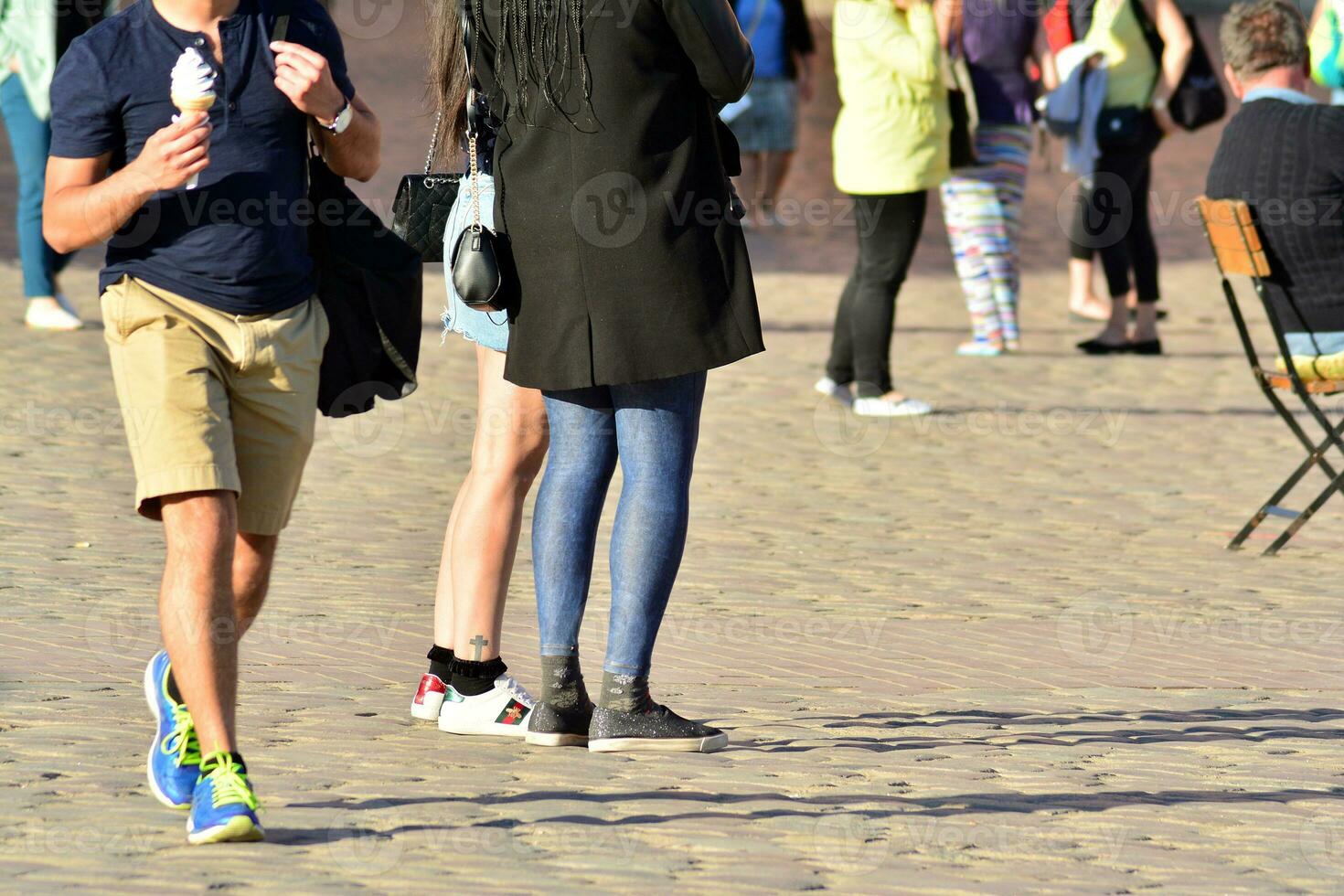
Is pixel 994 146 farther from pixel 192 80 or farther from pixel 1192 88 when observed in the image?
pixel 192 80

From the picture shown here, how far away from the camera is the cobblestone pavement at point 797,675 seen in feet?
12.9

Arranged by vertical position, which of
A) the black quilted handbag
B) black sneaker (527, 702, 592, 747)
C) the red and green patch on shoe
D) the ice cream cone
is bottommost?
the red and green patch on shoe

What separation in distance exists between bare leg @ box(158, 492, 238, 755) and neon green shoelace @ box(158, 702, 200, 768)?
0.16 m

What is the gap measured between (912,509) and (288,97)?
451 cm

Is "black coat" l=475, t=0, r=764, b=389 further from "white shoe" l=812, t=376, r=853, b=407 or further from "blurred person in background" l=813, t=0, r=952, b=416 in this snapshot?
"white shoe" l=812, t=376, r=853, b=407

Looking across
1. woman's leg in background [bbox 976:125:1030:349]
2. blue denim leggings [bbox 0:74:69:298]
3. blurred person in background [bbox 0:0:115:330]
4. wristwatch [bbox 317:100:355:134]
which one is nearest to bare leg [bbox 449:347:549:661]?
wristwatch [bbox 317:100:355:134]

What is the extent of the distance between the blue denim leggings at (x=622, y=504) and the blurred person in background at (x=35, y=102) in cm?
637

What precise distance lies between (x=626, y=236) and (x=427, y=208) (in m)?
0.63

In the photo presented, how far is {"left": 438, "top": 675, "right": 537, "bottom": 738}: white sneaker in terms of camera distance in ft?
15.9

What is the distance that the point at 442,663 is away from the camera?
195 inches

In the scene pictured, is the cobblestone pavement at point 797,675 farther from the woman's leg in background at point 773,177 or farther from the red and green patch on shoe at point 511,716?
the woman's leg in background at point 773,177

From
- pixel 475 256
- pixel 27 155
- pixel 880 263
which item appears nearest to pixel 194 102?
pixel 475 256

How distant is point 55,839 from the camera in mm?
3873

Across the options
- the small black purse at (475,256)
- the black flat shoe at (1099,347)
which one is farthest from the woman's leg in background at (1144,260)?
the small black purse at (475,256)
